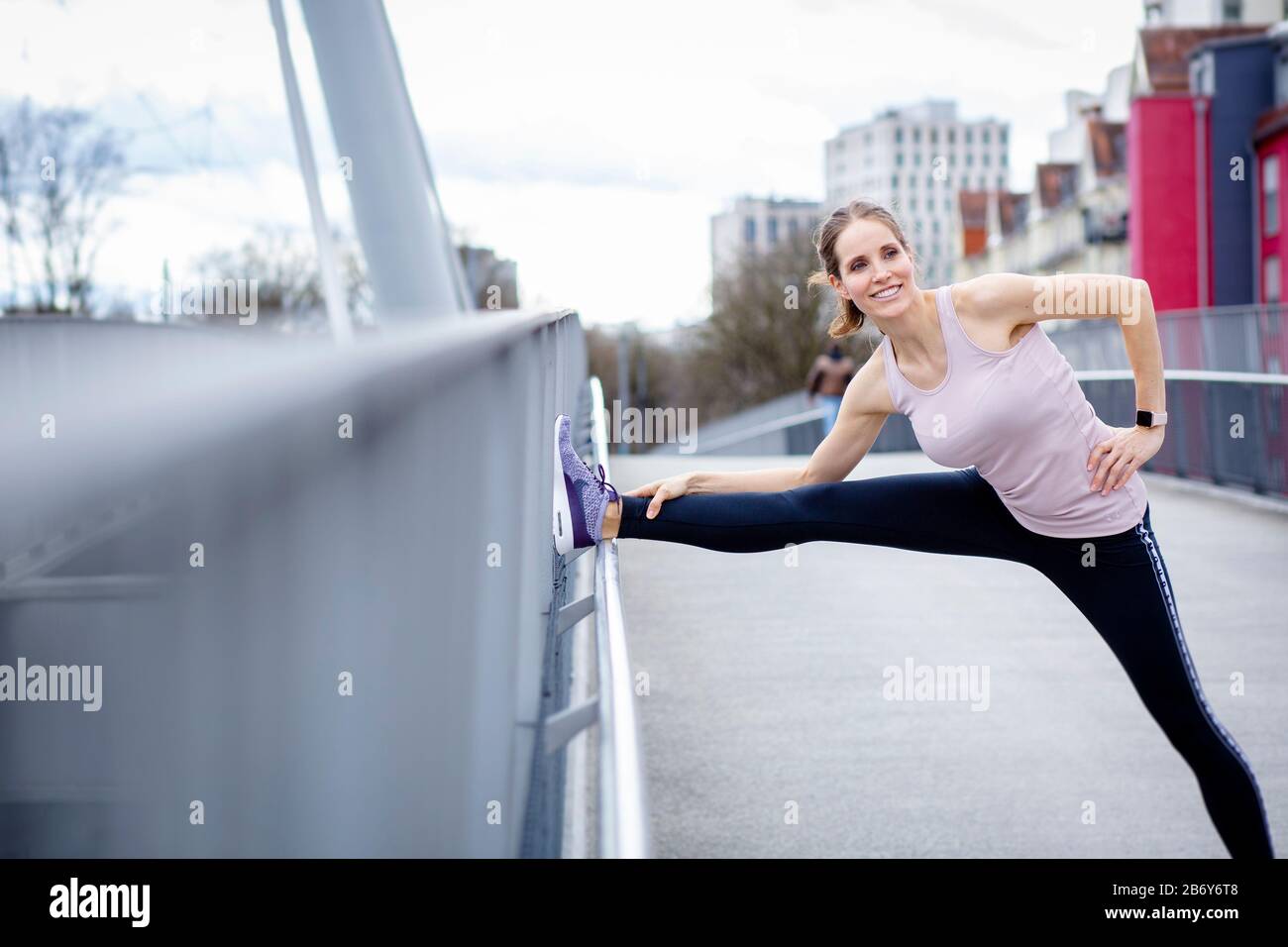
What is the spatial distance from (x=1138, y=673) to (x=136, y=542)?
11.3 feet

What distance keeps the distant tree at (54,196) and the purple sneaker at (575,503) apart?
1150mm

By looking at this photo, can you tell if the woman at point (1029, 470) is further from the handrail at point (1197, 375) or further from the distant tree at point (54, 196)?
the handrail at point (1197, 375)

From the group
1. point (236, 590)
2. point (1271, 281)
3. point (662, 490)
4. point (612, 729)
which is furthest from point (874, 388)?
point (1271, 281)

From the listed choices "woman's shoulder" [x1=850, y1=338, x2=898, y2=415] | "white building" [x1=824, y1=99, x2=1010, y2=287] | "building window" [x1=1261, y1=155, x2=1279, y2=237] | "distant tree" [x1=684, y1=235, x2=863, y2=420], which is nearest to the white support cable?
"woman's shoulder" [x1=850, y1=338, x2=898, y2=415]

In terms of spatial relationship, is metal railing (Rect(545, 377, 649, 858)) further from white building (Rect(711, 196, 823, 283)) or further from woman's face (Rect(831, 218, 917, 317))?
white building (Rect(711, 196, 823, 283))

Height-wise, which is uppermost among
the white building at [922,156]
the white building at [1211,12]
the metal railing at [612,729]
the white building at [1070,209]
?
the white building at [922,156]

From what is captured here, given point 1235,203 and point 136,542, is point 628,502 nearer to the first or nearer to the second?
point 136,542

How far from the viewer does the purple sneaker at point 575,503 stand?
11.6 ft

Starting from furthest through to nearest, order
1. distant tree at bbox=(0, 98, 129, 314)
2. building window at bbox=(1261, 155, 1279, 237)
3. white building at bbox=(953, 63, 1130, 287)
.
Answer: white building at bbox=(953, 63, 1130, 287), building window at bbox=(1261, 155, 1279, 237), distant tree at bbox=(0, 98, 129, 314)

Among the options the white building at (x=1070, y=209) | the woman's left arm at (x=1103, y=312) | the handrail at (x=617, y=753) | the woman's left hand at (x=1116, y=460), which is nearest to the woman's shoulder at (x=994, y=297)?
the woman's left arm at (x=1103, y=312)

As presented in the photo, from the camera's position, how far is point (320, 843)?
134 centimetres

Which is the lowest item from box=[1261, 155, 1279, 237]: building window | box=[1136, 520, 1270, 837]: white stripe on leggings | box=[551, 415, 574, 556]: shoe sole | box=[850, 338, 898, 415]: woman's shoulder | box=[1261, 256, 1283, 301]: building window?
box=[1136, 520, 1270, 837]: white stripe on leggings

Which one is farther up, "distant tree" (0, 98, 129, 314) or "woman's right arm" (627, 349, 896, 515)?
"distant tree" (0, 98, 129, 314)

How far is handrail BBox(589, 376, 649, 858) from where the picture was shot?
1529 mm
